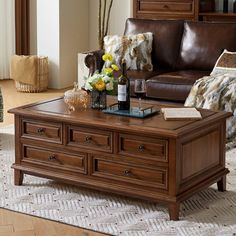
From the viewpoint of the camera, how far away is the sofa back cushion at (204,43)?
6.59 metres

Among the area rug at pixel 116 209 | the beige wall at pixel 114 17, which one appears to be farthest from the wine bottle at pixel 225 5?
the area rug at pixel 116 209

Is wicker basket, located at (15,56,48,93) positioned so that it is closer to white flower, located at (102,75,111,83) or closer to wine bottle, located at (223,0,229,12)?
wine bottle, located at (223,0,229,12)

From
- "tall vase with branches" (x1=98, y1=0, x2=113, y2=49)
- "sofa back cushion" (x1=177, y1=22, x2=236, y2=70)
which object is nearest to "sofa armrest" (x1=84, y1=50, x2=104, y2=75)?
"sofa back cushion" (x1=177, y1=22, x2=236, y2=70)

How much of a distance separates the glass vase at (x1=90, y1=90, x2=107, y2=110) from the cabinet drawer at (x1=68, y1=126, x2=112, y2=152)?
30cm

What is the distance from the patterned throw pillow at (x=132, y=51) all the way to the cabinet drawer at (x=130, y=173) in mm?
2490

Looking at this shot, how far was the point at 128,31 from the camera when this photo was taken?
23.0 ft

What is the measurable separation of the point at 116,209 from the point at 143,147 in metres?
0.42

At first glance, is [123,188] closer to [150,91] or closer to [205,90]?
[205,90]

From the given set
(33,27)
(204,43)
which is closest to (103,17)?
(33,27)

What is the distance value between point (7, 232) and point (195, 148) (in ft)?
3.91

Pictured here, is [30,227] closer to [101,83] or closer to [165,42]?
[101,83]

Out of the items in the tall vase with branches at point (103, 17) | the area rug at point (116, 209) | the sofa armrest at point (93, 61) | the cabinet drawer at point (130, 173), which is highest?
the tall vase with branches at point (103, 17)

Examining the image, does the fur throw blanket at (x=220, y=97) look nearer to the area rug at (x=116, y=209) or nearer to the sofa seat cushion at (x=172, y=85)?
the sofa seat cushion at (x=172, y=85)

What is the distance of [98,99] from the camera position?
4.63 m
